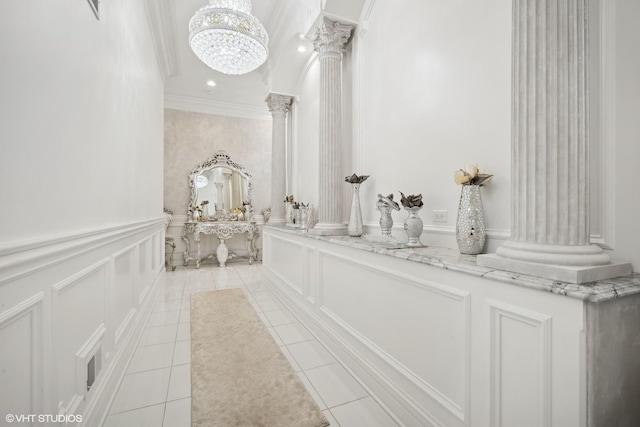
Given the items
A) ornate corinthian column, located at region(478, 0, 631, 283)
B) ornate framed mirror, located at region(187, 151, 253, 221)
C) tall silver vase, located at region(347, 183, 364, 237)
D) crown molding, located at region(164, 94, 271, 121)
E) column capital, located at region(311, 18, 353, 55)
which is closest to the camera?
ornate corinthian column, located at region(478, 0, 631, 283)

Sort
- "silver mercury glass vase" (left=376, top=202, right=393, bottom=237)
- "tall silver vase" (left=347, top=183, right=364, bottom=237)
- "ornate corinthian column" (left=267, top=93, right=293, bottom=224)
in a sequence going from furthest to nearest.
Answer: "ornate corinthian column" (left=267, top=93, right=293, bottom=224)
"tall silver vase" (left=347, top=183, right=364, bottom=237)
"silver mercury glass vase" (left=376, top=202, right=393, bottom=237)

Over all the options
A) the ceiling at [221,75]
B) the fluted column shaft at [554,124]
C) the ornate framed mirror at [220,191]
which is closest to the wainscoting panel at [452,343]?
the fluted column shaft at [554,124]

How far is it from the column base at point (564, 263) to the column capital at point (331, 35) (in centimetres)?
281

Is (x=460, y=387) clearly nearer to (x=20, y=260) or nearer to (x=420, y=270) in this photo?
(x=420, y=270)

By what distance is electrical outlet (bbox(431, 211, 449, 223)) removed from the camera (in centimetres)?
195

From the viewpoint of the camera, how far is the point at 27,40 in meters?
0.96

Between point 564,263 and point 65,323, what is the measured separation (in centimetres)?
206

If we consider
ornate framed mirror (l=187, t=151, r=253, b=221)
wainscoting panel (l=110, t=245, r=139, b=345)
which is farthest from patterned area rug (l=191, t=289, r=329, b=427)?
ornate framed mirror (l=187, t=151, r=253, b=221)

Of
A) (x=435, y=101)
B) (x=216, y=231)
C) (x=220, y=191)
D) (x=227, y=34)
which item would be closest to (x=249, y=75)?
(x=227, y=34)

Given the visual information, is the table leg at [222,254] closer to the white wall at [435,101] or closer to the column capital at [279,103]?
the column capital at [279,103]

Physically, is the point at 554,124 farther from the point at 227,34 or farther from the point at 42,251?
the point at 227,34

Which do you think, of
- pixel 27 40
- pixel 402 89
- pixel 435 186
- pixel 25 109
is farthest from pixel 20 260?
pixel 402 89

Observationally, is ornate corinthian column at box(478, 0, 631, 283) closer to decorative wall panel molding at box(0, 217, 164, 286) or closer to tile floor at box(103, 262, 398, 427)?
tile floor at box(103, 262, 398, 427)

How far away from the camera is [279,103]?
5023mm
